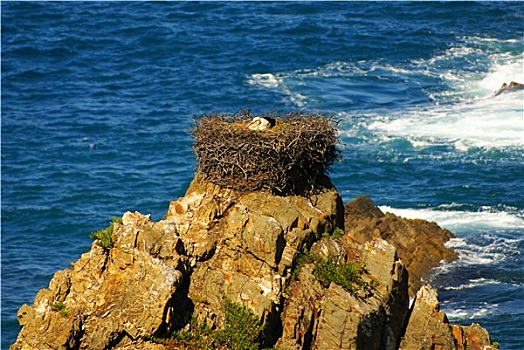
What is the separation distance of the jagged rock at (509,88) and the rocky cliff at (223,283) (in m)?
47.0

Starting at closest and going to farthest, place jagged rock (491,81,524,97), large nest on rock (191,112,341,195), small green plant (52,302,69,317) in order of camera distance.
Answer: small green plant (52,302,69,317), large nest on rock (191,112,341,195), jagged rock (491,81,524,97)

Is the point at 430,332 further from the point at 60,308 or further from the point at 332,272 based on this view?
the point at 60,308

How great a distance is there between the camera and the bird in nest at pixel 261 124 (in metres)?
22.8

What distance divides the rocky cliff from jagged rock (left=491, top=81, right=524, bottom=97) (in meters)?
47.0

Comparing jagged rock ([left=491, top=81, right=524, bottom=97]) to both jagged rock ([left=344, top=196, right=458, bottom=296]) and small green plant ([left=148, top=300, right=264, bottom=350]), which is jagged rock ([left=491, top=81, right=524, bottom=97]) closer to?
jagged rock ([left=344, top=196, right=458, bottom=296])

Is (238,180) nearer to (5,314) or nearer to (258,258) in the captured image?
(258,258)

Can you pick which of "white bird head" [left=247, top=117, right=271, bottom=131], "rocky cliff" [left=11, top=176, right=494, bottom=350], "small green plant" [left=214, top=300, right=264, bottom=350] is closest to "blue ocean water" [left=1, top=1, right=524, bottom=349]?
"rocky cliff" [left=11, top=176, right=494, bottom=350]

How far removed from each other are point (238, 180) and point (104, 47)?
6402 centimetres

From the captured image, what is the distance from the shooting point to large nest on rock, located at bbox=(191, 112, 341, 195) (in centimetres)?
2180

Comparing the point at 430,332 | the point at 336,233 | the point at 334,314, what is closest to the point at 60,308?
the point at 334,314

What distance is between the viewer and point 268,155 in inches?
856

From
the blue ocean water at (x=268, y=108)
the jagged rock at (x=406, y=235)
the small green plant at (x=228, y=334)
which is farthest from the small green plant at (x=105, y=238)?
the jagged rock at (x=406, y=235)

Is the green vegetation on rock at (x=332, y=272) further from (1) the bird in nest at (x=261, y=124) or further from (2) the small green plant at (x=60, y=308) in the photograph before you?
(2) the small green plant at (x=60, y=308)

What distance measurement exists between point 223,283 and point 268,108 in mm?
45728
